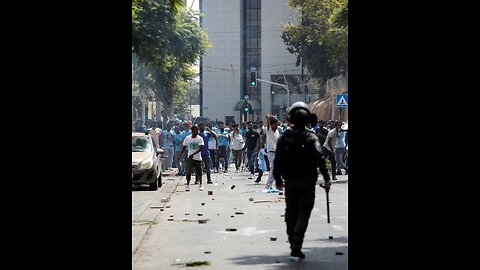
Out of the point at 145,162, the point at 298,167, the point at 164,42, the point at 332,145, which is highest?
the point at 164,42

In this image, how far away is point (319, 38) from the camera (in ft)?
164

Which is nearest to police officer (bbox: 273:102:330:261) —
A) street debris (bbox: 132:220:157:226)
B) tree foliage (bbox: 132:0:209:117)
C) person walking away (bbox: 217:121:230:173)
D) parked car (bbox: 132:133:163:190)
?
street debris (bbox: 132:220:157:226)

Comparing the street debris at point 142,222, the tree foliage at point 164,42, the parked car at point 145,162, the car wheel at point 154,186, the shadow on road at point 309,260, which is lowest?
the car wheel at point 154,186

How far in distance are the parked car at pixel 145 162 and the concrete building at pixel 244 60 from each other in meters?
60.1

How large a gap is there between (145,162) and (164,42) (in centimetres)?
727

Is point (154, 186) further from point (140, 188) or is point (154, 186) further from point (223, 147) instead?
point (223, 147)

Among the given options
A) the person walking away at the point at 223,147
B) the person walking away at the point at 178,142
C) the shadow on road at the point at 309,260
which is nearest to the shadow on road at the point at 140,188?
the person walking away at the point at 178,142

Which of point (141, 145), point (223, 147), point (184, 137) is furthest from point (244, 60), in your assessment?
point (141, 145)

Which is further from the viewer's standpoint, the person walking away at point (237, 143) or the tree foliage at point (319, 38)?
the tree foliage at point (319, 38)

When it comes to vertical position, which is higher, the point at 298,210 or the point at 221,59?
the point at 221,59

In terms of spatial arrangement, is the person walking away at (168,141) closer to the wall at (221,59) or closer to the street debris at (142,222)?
the street debris at (142,222)

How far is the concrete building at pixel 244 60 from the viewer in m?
87.6

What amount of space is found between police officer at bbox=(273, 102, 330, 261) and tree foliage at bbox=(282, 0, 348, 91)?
100 feet
